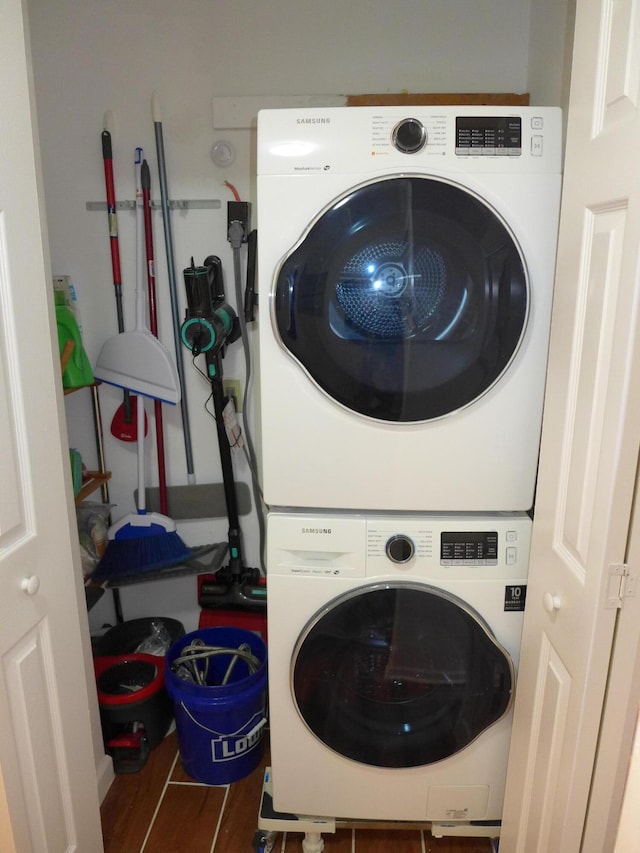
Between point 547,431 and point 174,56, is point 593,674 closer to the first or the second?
point 547,431

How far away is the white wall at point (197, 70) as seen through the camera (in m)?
1.85

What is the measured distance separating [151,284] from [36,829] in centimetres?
146

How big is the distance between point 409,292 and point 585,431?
0.43 meters

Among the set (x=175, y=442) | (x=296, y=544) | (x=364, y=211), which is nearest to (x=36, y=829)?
(x=296, y=544)

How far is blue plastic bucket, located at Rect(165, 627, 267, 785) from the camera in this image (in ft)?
5.53

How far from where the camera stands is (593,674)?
990 mm

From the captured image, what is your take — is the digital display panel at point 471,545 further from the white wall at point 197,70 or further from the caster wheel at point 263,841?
the white wall at point 197,70

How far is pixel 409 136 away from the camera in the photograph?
1.20 metres

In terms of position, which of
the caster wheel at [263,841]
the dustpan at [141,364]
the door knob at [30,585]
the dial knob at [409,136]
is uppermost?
the dial knob at [409,136]

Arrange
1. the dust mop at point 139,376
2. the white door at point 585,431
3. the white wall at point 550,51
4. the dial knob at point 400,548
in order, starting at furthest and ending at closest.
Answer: the dust mop at point 139,376 < the white wall at point 550,51 < the dial knob at point 400,548 < the white door at point 585,431

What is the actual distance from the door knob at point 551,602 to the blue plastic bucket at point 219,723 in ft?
2.94

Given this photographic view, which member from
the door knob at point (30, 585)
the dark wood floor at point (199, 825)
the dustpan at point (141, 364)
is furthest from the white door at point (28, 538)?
the dustpan at point (141, 364)

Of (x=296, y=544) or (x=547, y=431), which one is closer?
(x=547, y=431)

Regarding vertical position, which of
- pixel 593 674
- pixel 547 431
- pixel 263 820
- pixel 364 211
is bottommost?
pixel 263 820
